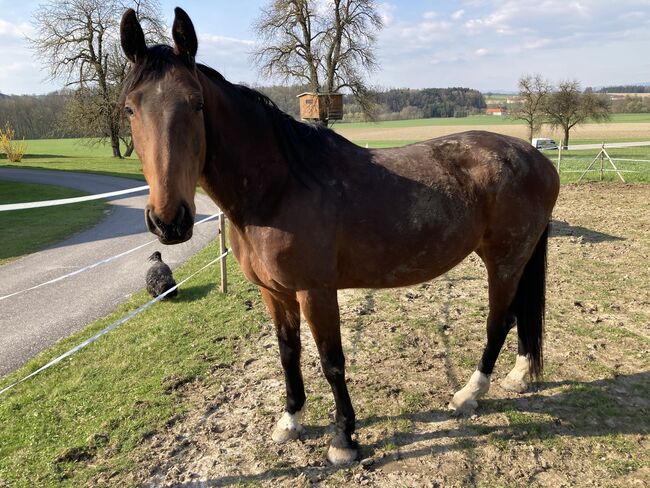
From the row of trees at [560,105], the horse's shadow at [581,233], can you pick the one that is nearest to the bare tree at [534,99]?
the row of trees at [560,105]

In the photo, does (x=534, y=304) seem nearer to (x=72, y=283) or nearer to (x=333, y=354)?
(x=333, y=354)

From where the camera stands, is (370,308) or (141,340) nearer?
(141,340)

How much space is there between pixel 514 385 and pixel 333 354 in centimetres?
179

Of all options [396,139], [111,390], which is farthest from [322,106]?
[396,139]

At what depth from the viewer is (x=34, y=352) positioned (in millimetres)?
4910

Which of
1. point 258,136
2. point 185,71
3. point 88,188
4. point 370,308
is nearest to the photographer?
point 185,71

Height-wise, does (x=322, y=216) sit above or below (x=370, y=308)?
above

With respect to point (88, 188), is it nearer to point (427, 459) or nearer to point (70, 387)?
point (70, 387)

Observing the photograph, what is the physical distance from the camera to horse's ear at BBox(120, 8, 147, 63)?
1.84 metres

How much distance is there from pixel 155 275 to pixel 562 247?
6936mm

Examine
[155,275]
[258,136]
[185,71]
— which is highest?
[185,71]

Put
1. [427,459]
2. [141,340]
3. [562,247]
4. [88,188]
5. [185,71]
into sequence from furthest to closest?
[88,188], [562,247], [141,340], [427,459], [185,71]

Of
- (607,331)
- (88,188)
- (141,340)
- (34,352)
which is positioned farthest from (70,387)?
(88,188)

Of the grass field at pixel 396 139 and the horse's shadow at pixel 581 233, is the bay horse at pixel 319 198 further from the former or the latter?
the grass field at pixel 396 139
